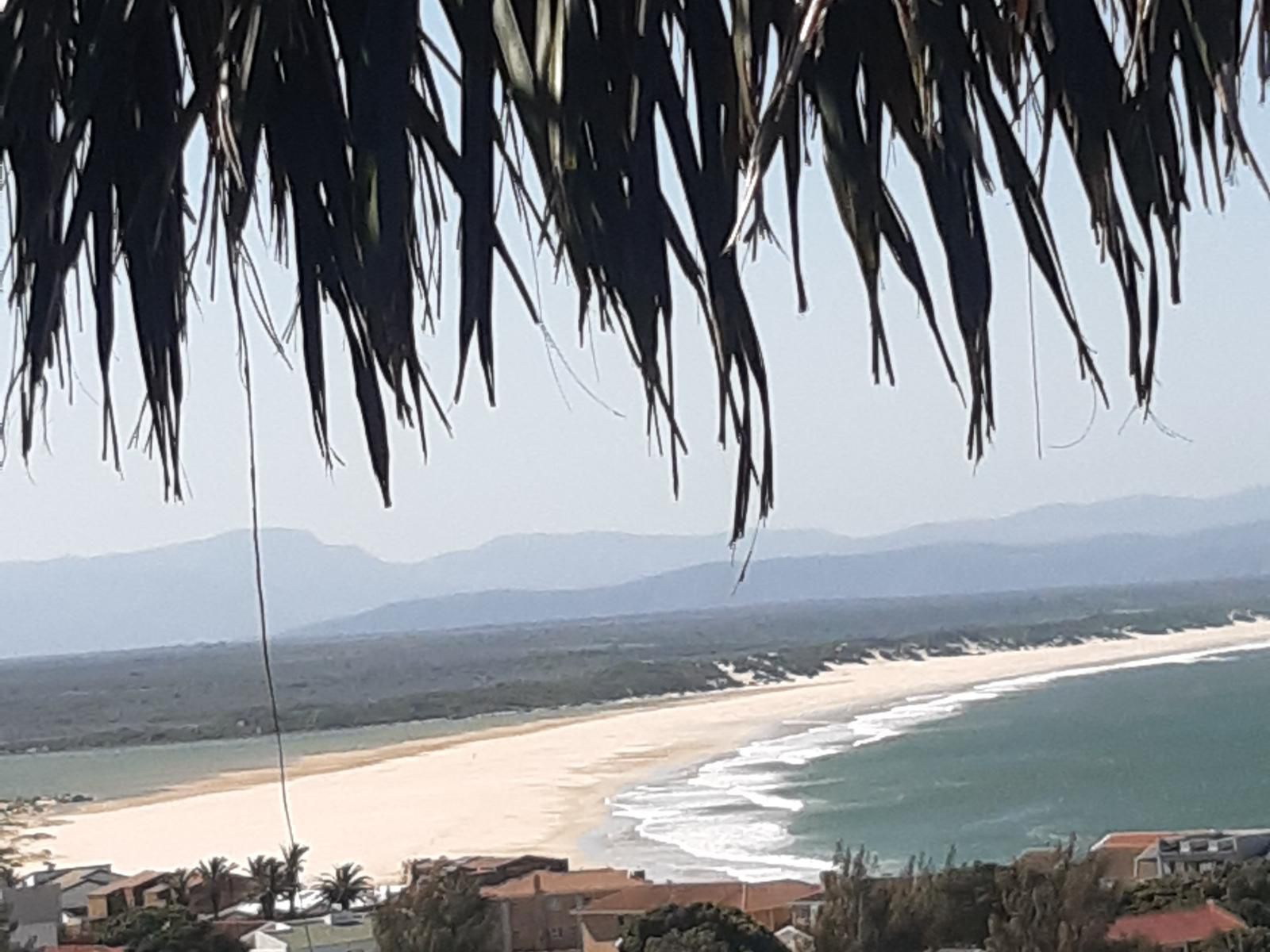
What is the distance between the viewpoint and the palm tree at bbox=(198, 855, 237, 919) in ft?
19.7

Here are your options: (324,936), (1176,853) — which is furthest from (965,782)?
(324,936)

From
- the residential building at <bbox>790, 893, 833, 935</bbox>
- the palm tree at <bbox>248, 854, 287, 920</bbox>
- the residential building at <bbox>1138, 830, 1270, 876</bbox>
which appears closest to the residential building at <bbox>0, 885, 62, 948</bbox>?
the palm tree at <bbox>248, 854, 287, 920</bbox>

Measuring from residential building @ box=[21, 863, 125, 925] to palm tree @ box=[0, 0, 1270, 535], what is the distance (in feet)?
17.3

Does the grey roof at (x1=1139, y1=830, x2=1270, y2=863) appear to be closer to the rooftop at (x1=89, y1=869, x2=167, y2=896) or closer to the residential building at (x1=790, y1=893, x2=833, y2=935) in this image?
the residential building at (x1=790, y1=893, x2=833, y2=935)

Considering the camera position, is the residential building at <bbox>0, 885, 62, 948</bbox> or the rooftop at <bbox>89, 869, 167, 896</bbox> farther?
the rooftop at <bbox>89, 869, 167, 896</bbox>

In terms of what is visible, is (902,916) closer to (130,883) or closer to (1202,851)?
(1202,851)

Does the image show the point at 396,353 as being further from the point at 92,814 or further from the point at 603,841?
the point at 92,814

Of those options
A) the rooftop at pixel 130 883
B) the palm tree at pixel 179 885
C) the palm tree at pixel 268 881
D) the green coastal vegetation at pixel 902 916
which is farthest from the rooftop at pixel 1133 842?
the rooftop at pixel 130 883

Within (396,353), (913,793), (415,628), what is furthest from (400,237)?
(415,628)

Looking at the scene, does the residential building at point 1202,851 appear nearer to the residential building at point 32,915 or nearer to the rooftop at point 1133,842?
the rooftop at point 1133,842

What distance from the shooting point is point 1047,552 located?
773 inches

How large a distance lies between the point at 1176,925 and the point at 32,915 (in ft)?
10.9

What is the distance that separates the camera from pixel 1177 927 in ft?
14.1

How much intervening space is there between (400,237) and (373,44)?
0.04m
